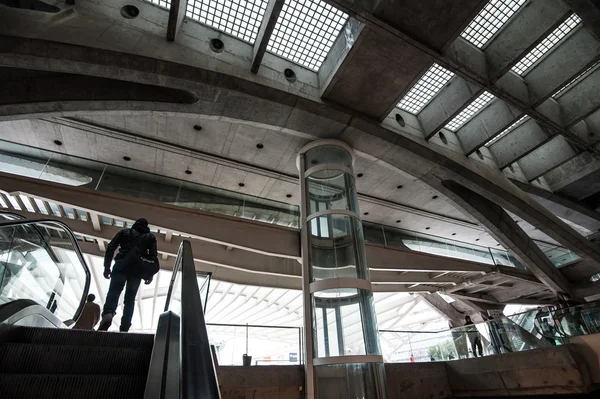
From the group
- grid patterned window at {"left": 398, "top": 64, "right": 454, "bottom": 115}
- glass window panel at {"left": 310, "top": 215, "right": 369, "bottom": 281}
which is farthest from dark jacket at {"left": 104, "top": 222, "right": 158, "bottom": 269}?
grid patterned window at {"left": 398, "top": 64, "right": 454, "bottom": 115}

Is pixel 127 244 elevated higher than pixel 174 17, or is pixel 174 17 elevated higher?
pixel 174 17

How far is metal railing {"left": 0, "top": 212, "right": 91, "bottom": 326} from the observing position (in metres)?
3.54

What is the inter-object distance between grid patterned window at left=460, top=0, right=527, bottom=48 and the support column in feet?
16.4

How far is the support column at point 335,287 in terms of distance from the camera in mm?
7594

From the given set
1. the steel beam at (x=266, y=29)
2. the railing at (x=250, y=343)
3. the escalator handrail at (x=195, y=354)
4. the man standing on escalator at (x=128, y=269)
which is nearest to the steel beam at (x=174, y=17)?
the steel beam at (x=266, y=29)

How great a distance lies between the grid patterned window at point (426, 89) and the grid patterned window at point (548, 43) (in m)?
2.38

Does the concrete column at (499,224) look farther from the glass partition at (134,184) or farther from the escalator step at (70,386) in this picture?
the escalator step at (70,386)

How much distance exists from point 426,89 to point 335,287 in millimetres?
7951

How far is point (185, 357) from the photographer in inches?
62.6

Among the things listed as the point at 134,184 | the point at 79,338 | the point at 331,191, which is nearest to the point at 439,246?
the point at 331,191

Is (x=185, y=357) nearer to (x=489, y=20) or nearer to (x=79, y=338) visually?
(x=79, y=338)

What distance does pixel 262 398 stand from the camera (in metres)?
7.85

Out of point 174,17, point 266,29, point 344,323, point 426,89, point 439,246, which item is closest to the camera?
point 174,17

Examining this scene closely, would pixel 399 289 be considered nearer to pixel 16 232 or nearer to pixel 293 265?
pixel 293 265
